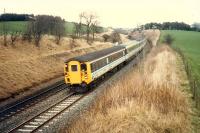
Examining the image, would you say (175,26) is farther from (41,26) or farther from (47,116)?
(47,116)

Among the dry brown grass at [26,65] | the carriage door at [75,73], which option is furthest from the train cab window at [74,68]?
the dry brown grass at [26,65]

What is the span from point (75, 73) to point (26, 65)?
33.6 ft

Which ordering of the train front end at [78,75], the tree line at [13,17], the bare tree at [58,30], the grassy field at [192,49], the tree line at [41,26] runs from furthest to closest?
1. the tree line at [13,17]
2. the bare tree at [58,30]
3. the tree line at [41,26]
4. the grassy field at [192,49]
5. the train front end at [78,75]

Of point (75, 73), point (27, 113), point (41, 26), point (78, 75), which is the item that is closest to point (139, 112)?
point (27, 113)

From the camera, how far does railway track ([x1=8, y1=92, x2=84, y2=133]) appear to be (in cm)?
1658

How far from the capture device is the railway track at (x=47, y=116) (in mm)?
16578

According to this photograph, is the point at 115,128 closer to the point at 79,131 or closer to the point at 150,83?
the point at 79,131

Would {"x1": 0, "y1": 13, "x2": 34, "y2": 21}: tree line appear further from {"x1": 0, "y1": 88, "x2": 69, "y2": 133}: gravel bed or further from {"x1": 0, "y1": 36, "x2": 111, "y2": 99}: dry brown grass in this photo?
{"x1": 0, "y1": 88, "x2": 69, "y2": 133}: gravel bed

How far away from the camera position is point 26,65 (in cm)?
3462

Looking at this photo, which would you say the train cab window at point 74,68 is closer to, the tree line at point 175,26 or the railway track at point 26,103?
the railway track at point 26,103

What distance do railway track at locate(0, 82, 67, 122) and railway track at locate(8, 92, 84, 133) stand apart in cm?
169

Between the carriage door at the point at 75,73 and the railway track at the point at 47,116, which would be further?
the carriage door at the point at 75,73

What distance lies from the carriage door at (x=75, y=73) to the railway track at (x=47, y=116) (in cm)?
178

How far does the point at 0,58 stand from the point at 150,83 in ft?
73.8
